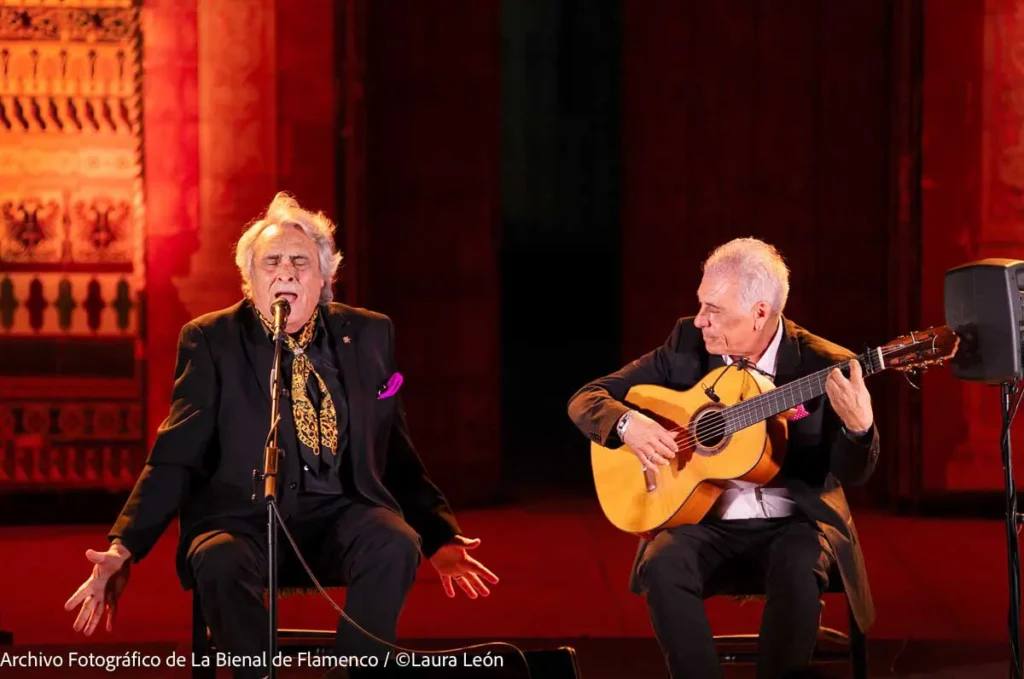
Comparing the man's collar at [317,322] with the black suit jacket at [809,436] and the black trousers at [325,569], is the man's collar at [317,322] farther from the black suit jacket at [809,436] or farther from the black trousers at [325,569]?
the black suit jacket at [809,436]

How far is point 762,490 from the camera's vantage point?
3734mm

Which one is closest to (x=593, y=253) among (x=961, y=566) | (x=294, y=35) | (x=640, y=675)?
(x=294, y=35)

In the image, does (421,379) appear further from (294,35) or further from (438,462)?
(294,35)

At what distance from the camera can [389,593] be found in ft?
11.7

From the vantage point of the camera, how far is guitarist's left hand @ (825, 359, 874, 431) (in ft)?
11.0

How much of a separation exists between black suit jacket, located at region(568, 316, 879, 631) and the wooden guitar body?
75 mm

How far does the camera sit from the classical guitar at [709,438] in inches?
134

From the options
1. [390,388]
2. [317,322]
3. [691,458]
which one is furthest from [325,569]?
[691,458]

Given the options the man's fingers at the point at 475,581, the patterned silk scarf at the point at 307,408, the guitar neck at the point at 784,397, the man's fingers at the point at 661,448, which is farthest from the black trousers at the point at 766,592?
the patterned silk scarf at the point at 307,408

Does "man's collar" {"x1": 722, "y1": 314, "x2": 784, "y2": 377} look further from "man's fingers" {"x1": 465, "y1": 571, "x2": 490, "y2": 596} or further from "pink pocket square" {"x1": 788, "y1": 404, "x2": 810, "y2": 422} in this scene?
"man's fingers" {"x1": 465, "y1": 571, "x2": 490, "y2": 596}

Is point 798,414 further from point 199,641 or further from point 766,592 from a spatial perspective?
point 199,641

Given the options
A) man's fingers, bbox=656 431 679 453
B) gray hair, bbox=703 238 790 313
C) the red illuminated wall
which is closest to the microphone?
man's fingers, bbox=656 431 679 453

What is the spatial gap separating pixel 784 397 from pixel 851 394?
0.18 meters

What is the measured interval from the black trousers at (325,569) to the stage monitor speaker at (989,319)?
146cm
